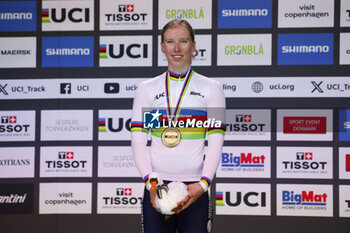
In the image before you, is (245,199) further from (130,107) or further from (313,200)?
(130,107)

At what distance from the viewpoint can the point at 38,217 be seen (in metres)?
3.20

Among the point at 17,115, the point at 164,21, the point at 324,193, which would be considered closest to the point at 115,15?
the point at 164,21

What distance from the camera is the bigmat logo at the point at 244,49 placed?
3.08m

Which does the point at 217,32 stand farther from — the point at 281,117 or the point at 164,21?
the point at 281,117

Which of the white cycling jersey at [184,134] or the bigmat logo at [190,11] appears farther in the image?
the bigmat logo at [190,11]

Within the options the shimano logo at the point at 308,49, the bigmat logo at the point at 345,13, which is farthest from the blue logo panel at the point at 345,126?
the bigmat logo at the point at 345,13

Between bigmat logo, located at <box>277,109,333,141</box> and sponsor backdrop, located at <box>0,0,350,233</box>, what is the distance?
0.01 m

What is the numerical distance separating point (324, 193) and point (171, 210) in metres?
2.29

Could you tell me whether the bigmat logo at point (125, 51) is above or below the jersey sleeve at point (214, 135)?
above

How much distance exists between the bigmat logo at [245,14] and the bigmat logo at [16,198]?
2648 millimetres

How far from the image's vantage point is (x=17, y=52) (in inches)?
127

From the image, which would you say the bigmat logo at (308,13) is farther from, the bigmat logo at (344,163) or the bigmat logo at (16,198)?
the bigmat logo at (16,198)

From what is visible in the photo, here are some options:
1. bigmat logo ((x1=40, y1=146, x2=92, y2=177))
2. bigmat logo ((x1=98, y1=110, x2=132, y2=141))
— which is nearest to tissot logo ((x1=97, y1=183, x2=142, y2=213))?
bigmat logo ((x1=40, y1=146, x2=92, y2=177))

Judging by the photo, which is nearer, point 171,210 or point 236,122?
point 171,210
